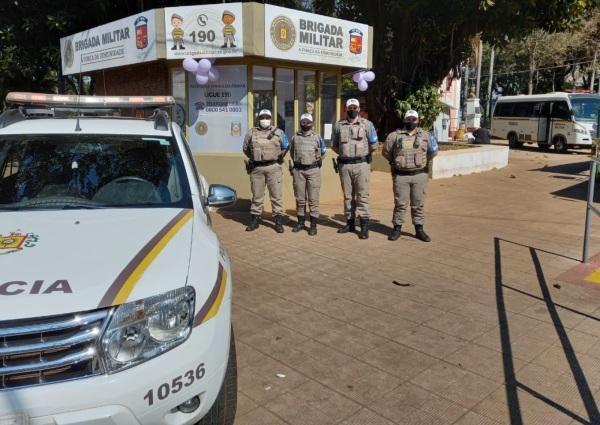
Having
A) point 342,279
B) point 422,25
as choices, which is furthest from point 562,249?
point 422,25

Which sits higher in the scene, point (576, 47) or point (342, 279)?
point (576, 47)

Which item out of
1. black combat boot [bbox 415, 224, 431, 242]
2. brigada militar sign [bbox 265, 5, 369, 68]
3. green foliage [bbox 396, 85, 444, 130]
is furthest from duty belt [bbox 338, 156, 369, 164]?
green foliage [bbox 396, 85, 444, 130]

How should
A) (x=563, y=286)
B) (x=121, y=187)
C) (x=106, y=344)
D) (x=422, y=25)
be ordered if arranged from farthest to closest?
(x=422, y=25), (x=563, y=286), (x=121, y=187), (x=106, y=344)

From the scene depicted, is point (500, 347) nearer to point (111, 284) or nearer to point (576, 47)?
point (111, 284)

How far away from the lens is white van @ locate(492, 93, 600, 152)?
23.1 metres

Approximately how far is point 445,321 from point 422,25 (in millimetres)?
13509

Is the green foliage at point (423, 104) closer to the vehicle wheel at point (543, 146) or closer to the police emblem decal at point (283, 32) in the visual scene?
the police emblem decal at point (283, 32)

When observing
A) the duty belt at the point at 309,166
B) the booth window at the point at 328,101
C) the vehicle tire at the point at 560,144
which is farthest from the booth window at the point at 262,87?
the vehicle tire at the point at 560,144

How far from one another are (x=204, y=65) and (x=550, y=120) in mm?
19690

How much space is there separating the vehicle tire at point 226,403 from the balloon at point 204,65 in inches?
285

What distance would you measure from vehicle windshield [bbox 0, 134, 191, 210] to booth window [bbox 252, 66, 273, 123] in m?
6.30

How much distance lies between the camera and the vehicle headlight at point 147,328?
2244mm

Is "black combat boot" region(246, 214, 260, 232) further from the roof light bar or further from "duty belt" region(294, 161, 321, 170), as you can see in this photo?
the roof light bar

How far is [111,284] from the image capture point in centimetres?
235
